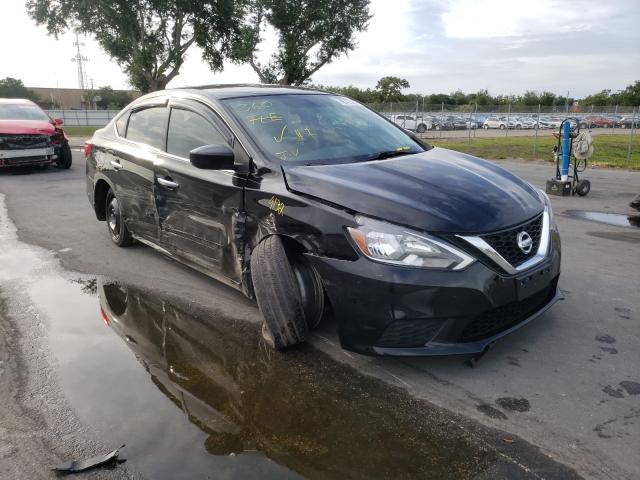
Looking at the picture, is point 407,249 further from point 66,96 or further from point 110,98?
point 66,96

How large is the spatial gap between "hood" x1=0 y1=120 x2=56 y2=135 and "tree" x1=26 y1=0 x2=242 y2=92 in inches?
704

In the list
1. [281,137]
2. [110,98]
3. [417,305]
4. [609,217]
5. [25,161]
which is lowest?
[609,217]

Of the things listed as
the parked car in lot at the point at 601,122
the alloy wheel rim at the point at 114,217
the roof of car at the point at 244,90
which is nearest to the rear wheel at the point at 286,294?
the roof of car at the point at 244,90

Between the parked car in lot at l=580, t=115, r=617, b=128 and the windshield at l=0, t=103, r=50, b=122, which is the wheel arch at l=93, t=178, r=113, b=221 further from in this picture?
the parked car in lot at l=580, t=115, r=617, b=128

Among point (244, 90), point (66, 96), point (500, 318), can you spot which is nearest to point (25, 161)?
point (244, 90)

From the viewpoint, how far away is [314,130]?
407 cm

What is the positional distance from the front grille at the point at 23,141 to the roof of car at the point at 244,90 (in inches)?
361

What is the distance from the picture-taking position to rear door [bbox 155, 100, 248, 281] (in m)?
3.86

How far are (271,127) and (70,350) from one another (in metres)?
2.05

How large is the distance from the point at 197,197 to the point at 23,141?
1007cm

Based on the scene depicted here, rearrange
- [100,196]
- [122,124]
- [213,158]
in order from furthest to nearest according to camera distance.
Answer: [100,196]
[122,124]
[213,158]

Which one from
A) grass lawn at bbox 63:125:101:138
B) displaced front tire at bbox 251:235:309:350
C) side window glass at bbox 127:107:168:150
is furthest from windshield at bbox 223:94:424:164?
grass lawn at bbox 63:125:101:138

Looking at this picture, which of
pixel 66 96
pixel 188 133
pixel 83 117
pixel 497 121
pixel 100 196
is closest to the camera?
pixel 188 133

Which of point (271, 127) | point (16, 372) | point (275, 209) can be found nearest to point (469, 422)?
point (275, 209)
